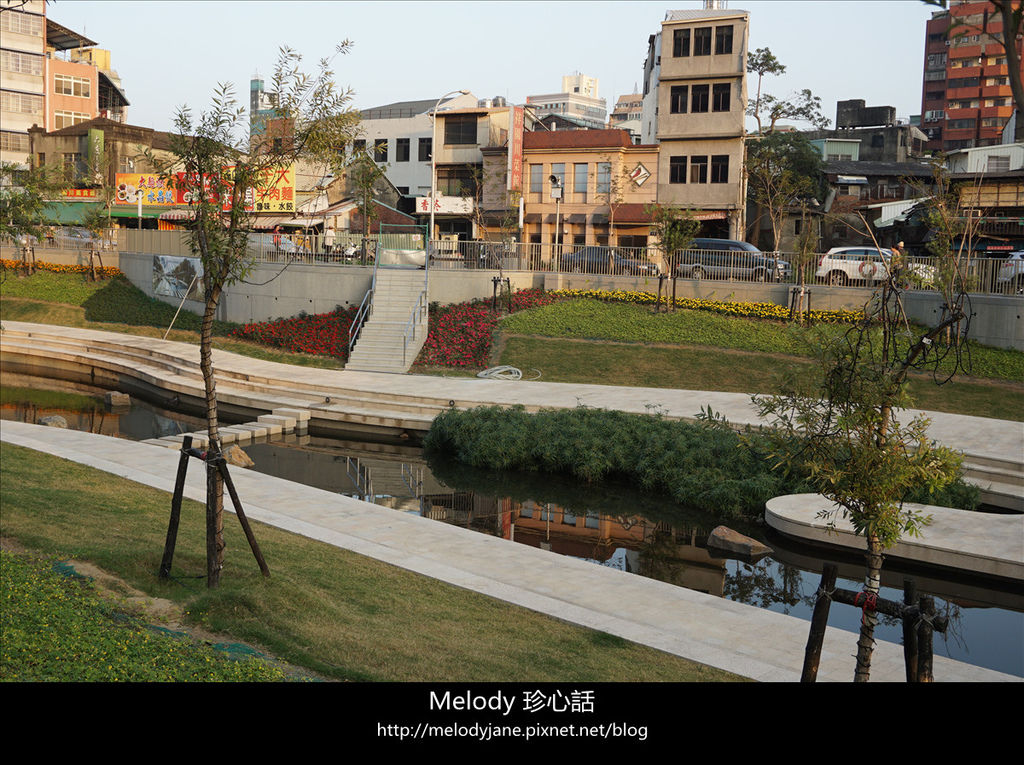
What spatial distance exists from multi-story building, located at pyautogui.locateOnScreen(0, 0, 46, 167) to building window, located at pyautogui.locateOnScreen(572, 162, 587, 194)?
138 feet

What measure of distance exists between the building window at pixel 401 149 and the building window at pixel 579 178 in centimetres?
1341

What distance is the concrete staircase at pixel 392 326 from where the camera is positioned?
3030cm

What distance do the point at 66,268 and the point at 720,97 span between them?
33.0 metres

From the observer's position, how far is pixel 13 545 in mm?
10812

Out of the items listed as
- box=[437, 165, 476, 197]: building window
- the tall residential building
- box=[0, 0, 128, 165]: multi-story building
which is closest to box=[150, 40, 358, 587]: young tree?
box=[437, 165, 476, 197]: building window

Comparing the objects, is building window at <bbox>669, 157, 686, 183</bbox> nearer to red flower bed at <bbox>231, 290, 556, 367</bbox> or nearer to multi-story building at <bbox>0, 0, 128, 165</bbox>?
red flower bed at <bbox>231, 290, 556, 367</bbox>

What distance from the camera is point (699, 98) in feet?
150

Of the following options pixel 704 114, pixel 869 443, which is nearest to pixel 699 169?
pixel 704 114

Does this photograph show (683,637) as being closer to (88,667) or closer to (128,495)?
(88,667)

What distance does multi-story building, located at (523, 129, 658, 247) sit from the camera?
47031 millimetres

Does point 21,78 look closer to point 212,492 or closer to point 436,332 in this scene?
point 436,332
